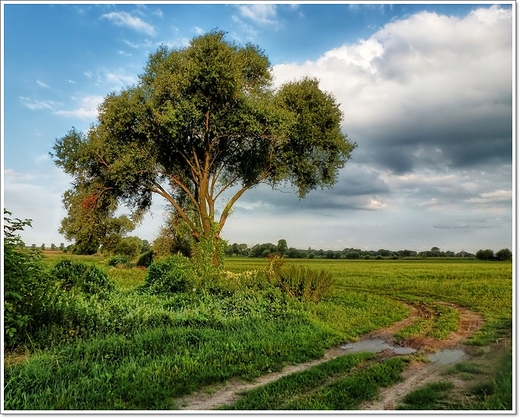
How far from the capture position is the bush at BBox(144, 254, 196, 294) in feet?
49.9

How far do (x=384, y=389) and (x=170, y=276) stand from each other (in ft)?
36.6

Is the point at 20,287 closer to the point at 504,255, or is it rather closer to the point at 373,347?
the point at 373,347

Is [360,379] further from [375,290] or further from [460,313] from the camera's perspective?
[375,290]

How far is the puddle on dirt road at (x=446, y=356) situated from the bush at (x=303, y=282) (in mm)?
5798

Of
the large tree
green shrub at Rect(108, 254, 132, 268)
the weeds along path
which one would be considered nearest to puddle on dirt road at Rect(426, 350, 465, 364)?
the weeds along path

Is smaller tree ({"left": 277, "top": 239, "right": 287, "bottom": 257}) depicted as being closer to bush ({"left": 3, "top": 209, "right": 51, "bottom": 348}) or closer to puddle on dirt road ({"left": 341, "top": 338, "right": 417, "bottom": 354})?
puddle on dirt road ({"left": 341, "top": 338, "right": 417, "bottom": 354})

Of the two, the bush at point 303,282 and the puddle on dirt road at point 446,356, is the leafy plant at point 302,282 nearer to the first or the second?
the bush at point 303,282

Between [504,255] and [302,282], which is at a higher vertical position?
[504,255]

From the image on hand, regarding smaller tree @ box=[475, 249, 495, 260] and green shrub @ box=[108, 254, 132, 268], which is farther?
green shrub @ box=[108, 254, 132, 268]

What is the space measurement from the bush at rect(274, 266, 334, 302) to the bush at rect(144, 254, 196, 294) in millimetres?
3764

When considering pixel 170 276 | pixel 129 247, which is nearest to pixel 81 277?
pixel 170 276

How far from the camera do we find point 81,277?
565 inches

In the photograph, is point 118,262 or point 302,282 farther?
point 118,262

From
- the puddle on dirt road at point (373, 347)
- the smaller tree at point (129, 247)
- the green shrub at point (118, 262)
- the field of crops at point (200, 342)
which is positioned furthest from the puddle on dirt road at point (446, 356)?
the smaller tree at point (129, 247)
